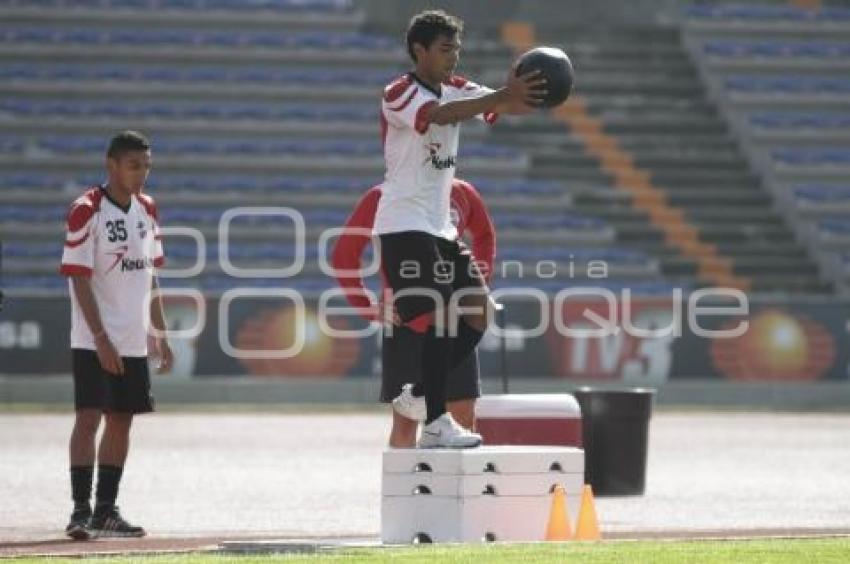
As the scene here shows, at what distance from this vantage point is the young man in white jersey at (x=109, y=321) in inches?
429

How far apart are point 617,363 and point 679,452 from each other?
8.19m

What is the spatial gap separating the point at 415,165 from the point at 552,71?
0.83 metres

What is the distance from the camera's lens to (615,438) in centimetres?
1479

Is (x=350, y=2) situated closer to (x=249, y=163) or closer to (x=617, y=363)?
(x=249, y=163)

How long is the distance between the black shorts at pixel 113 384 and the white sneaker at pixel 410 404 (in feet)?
5.11

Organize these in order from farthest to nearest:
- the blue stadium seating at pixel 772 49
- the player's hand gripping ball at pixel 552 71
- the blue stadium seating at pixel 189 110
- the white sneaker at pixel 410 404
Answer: the blue stadium seating at pixel 772 49 → the blue stadium seating at pixel 189 110 → the white sneaker at pixel 410 404 → the player's hand gripping ball at pixel 552 71

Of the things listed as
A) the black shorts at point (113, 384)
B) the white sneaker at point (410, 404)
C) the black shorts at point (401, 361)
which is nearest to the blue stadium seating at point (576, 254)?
the black shorts at point (113, 384)

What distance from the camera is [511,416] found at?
1286cm

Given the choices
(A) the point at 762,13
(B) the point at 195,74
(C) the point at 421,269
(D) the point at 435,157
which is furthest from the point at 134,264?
(A) the point at 762,13

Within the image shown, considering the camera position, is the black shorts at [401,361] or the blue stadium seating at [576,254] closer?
the black shorts at [401,361]

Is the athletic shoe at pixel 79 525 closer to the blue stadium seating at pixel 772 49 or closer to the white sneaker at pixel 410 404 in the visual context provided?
the white sneaker at pixel 410 404

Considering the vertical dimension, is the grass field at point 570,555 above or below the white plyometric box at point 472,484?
below

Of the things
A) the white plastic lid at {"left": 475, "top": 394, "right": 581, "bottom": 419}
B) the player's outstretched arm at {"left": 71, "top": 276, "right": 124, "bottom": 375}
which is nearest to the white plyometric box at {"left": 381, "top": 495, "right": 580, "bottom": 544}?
the player's outstretched arm at {"left": 71, "top": 276, "right": 124, "bottom": 375}

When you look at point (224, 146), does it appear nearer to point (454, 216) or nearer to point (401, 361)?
point (454, 216)
